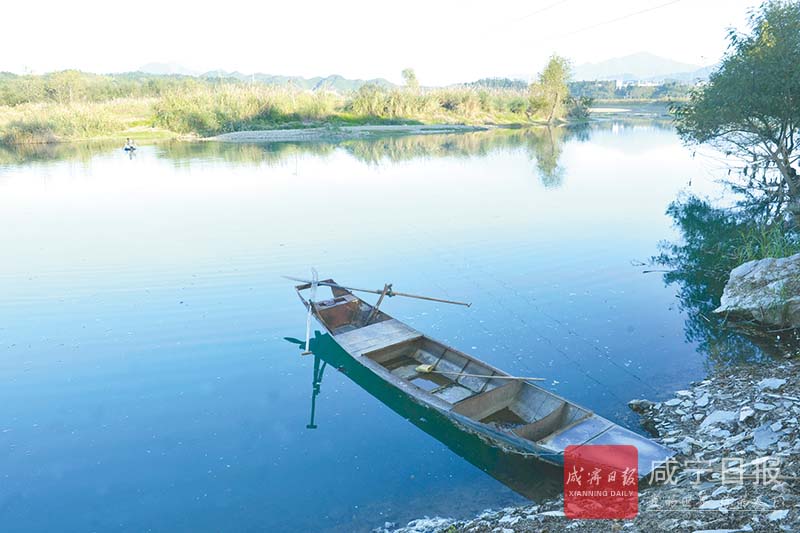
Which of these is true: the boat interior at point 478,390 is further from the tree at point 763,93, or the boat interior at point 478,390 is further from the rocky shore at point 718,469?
the tree at point 763,93

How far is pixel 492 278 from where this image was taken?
1546 cm

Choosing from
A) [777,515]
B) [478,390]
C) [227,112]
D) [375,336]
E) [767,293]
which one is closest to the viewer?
[777,515]

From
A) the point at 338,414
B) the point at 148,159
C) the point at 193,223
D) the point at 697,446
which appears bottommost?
the point at 338,414

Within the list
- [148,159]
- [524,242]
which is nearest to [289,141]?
[148,159]

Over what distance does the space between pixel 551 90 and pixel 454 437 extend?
70401 millimetres

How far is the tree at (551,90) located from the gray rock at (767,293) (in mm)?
63185

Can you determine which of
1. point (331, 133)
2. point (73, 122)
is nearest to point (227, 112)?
point (331, 133)

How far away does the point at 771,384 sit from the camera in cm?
809

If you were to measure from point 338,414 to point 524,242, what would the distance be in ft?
36.6

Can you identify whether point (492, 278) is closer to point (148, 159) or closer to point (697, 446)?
point (697, 446)

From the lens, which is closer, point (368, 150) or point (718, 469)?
point (718, 469)

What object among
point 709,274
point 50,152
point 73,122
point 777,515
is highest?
point 73,122

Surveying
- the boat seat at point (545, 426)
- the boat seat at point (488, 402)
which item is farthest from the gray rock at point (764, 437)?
the boat seat at point (488, 402)

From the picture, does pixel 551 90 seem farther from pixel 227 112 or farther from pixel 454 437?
pixel 454 437
